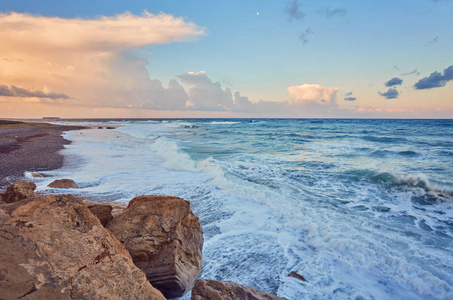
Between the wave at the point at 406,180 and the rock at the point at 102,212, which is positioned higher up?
the rock at the point at 102,212

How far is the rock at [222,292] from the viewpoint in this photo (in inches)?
105

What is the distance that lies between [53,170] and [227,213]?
9364 millimetres

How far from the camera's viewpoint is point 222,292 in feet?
8.95

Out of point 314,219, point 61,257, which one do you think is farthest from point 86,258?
point 314,219

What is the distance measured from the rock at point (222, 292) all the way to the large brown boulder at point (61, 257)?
1.63ft

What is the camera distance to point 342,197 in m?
8.47

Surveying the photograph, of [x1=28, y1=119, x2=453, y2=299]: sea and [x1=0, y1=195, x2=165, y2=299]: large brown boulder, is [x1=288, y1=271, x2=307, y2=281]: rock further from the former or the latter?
[x1=0, y1=195, x2=165, y2=299]: large brown boulder

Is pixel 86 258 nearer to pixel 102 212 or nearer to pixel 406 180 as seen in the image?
pixel 102 212

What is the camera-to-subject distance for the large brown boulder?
1.97 metres

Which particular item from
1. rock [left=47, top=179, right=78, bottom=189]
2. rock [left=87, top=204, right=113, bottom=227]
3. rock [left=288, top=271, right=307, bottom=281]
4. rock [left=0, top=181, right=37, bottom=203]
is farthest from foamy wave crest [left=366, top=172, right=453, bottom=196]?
rock [left=47, top=179, right=78, bottom=189]

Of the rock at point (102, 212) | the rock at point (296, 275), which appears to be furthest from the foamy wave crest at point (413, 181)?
the rock at point (102, 212)

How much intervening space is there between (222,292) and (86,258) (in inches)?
58.3

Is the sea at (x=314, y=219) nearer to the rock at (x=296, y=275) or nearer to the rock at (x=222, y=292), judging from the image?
the rock at (x=296, y=275)

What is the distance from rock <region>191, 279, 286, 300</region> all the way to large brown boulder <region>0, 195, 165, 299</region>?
498 mm
